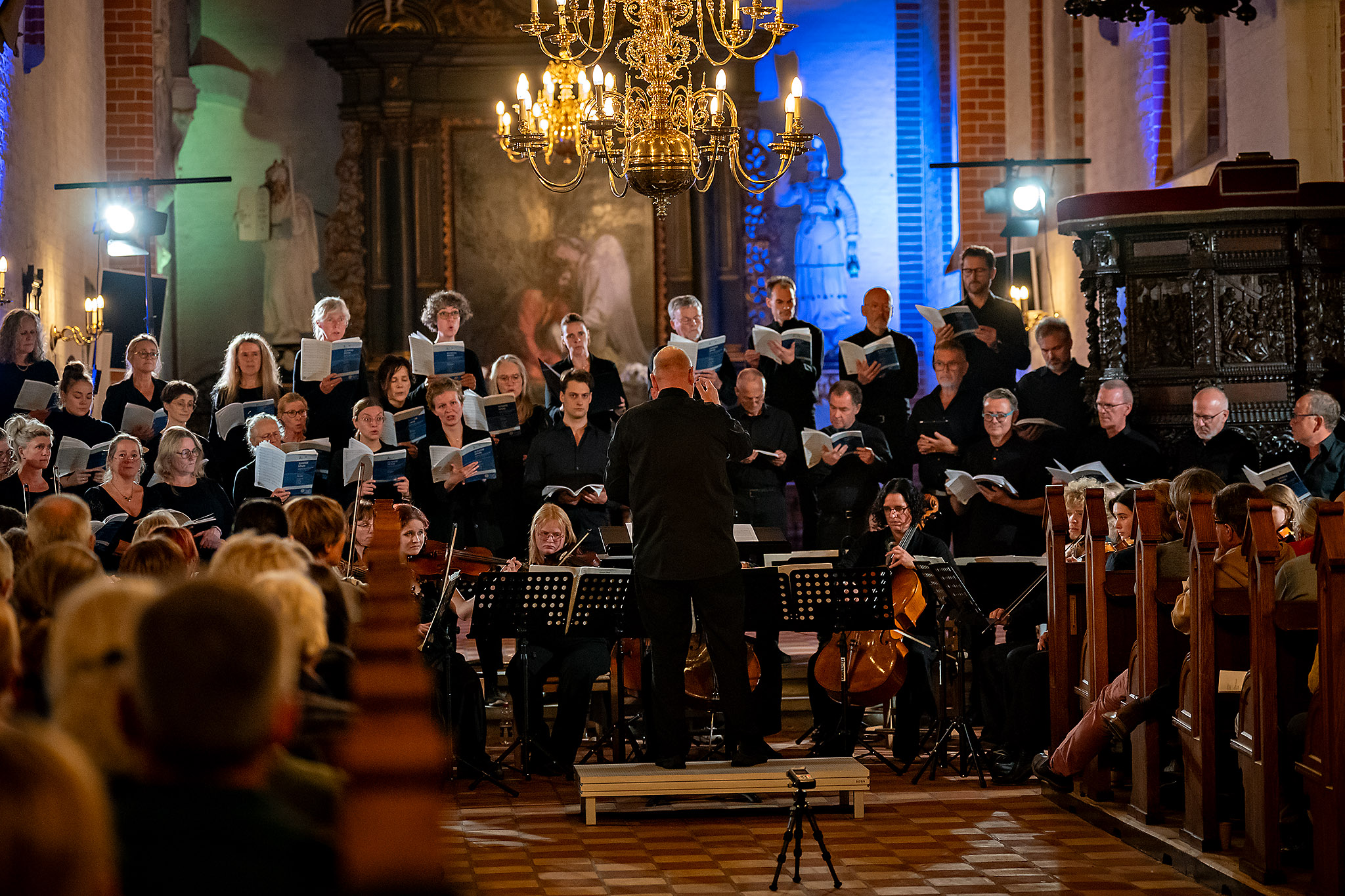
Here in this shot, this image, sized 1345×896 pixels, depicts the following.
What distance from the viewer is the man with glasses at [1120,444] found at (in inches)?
307

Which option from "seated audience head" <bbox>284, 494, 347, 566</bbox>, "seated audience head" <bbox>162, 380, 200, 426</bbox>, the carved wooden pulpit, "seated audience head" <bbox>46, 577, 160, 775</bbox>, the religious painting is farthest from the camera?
the religious painting

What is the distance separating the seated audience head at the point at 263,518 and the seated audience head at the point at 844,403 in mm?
4114

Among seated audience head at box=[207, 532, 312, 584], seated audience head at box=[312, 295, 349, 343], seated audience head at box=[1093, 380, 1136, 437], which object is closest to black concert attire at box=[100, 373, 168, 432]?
seated audience head at box=[312, 295, 349, 343]

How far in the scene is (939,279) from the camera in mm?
14359

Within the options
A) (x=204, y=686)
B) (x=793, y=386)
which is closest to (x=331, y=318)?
(x=793, y=386)

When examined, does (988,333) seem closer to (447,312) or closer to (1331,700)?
(447,312)

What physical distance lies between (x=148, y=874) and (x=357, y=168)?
12.9m

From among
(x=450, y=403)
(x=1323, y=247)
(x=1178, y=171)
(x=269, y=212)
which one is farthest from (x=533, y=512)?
(x=269, y=212)

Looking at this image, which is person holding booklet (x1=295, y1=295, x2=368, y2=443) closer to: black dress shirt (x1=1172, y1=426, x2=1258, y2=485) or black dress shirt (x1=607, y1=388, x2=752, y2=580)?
black dress shirt (x1=607, y1=388, x2=752, y2=580)

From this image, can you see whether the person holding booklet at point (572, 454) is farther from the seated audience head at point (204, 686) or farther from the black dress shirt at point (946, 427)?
the seated audience head at point (204, 686)

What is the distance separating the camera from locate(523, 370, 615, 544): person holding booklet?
8.16 meters

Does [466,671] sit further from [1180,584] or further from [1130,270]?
[1130,270]

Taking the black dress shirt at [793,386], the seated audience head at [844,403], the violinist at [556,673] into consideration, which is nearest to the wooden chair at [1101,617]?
the violinist at [556,673]

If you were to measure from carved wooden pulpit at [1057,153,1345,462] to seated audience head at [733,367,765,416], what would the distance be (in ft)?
6.05
